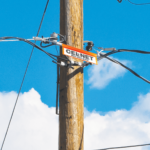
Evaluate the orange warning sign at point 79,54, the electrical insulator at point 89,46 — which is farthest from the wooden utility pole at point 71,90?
the electrical insulator at point 89,46


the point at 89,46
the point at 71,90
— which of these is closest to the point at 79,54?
the point at 89,46

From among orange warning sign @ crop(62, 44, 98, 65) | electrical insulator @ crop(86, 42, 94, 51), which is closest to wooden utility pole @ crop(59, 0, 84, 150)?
orange warning sign @ crop(62, 44, 98, 65)

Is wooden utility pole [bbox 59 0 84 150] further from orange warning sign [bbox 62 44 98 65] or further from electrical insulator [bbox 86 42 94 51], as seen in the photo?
electrical insulator [bbox 86 42 94 51]

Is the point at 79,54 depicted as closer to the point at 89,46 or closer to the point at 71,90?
the point at 89,46

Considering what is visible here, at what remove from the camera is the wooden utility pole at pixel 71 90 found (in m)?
5.79

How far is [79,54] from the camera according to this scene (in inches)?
245

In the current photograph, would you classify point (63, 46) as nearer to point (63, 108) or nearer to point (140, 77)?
point (63, 108)

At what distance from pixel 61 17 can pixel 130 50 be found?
69.7 inches

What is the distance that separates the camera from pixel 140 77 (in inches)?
275

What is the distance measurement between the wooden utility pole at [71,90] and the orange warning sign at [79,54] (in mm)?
160

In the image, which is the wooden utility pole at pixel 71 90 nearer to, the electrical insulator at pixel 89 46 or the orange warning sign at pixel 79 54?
the orange warning sign at pixel 79 54

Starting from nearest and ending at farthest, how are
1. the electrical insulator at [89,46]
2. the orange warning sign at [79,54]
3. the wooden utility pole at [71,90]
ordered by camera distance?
1. the wooden utility pole at [71,90]
2. the orange warning sign at [79,54]
3. the electrical insulator at [89,46]

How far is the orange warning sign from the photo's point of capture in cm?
604

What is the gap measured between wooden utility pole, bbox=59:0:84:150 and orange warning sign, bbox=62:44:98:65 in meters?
0.16
